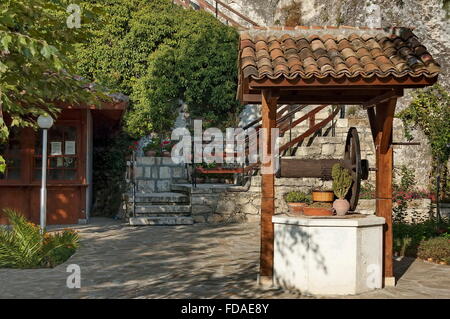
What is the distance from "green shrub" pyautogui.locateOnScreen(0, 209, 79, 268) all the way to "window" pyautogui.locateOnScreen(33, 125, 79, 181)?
15.0ft

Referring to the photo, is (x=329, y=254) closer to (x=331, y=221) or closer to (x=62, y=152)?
(x=331, y=221)

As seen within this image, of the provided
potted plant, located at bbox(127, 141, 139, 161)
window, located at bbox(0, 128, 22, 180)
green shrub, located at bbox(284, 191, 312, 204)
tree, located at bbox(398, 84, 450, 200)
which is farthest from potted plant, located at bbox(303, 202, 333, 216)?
potted plant, located at bbox(127, 141, 139, 161)

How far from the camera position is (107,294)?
237 inches

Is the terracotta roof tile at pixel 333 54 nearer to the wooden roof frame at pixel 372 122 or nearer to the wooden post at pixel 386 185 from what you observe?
the wooden roof frame at pixel 372 122

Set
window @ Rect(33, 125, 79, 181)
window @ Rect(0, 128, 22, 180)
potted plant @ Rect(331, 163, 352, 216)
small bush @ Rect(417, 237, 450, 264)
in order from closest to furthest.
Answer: potted plant @ Rect(331, 163, 352, 216)
small bush @ Rect(417, 237, 450, 264)
window @ Rect(0, 128, 22, 180)
window @ Rect(33, 125, 79, 181)

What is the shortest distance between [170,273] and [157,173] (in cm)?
941

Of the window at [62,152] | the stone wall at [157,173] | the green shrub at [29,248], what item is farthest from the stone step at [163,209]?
the green shrub at [29,248]

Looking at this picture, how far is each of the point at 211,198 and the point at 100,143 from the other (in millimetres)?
5682

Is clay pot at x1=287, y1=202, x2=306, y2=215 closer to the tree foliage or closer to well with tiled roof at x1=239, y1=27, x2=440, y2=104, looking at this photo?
well with tiled roof at x1=239, y1=27, x2=440, y2=104

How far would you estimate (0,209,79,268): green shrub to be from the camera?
7602 mm

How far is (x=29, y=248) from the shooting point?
25.3 feet

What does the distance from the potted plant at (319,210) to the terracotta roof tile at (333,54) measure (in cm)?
165

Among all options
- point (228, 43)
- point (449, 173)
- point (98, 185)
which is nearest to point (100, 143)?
point (98, 185)

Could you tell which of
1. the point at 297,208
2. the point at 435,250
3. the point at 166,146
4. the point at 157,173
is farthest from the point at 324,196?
the point at 166,146
